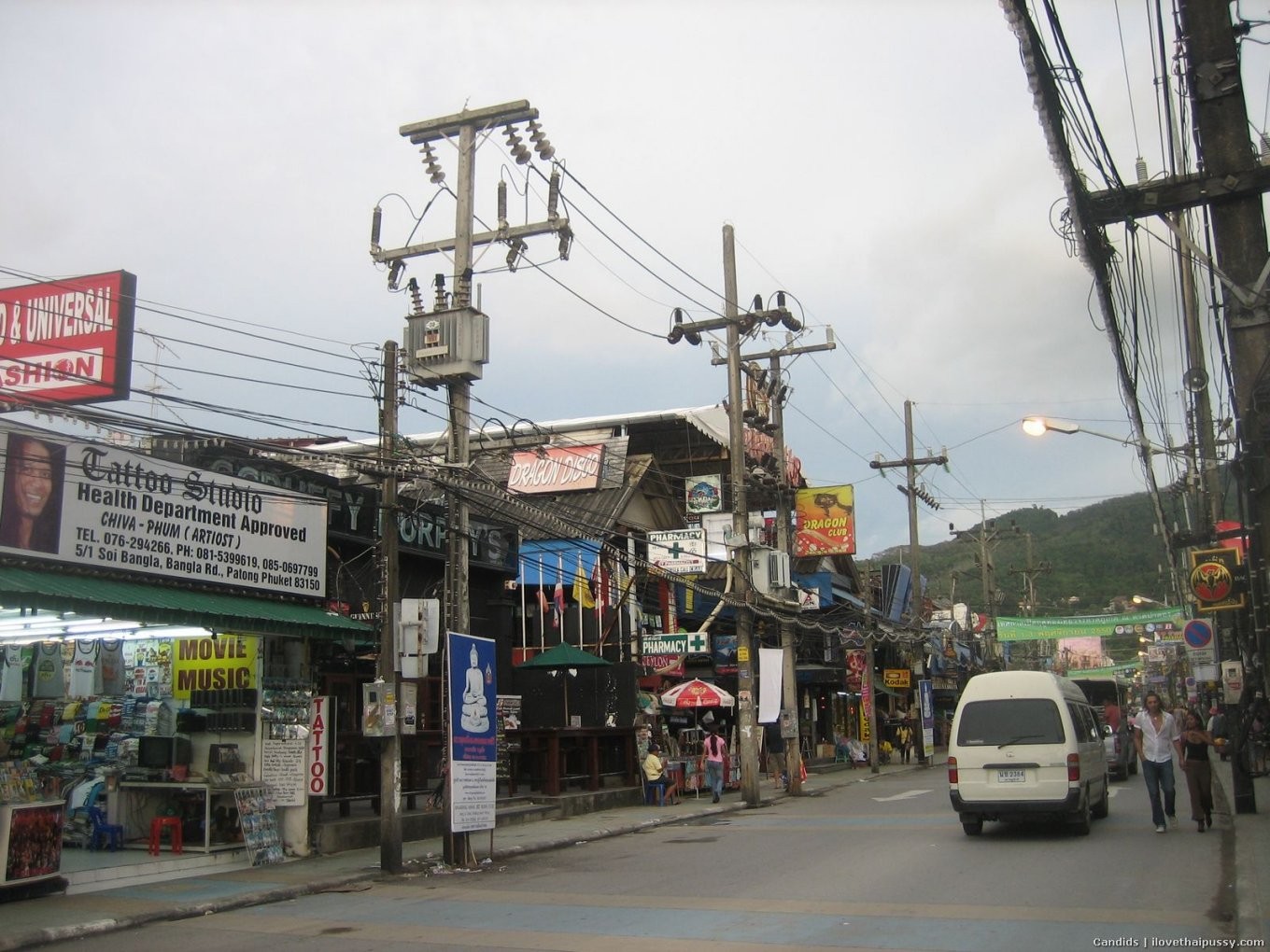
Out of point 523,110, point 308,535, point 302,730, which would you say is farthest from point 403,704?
point 523,110

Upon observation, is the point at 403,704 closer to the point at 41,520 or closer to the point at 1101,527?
the point at 41,520

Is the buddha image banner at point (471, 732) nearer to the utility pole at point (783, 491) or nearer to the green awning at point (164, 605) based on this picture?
the green awning at point (164, 605)

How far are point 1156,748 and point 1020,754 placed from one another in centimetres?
185

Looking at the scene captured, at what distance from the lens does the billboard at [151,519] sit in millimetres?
12914

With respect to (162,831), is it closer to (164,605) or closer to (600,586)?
(164,605)

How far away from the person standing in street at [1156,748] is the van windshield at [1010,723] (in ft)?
3.73

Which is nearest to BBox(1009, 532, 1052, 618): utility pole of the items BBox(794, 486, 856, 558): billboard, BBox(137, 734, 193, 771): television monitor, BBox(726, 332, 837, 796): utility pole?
BBox(794, 486, 856, 558): billboard

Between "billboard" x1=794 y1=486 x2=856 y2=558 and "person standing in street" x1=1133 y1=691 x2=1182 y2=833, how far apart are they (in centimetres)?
1791

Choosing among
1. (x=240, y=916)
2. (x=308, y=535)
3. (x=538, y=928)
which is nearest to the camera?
(x=538, y=928)

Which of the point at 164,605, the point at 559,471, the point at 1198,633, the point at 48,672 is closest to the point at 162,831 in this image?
the point at 48,672

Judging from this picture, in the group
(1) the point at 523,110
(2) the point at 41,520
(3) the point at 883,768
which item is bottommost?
(3) the point at 883,768

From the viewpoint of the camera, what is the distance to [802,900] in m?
11.3

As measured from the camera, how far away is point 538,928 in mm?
10414

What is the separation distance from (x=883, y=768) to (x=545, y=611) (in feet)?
56.5
